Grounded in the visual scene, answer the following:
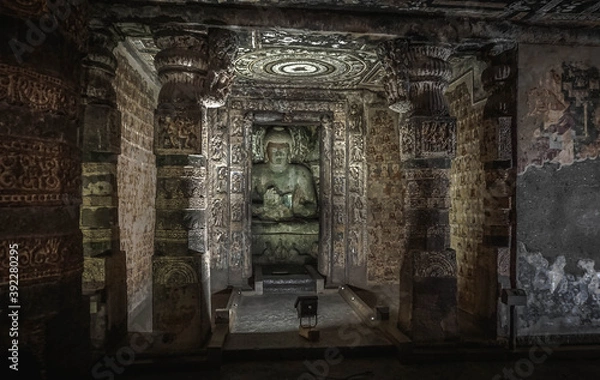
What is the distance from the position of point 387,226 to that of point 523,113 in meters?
3.67

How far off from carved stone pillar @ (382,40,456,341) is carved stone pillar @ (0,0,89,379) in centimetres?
334

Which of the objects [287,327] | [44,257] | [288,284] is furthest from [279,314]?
[44,257]

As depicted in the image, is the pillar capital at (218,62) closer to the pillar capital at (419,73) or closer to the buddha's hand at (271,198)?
the pillar capital at (419,73)

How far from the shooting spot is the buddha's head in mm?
8867

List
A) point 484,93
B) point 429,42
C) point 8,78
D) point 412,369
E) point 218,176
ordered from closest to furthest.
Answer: point 8,78 → point 412,369 → point 429,42 → point 484,93 → point 218,176

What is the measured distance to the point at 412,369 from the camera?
400 centimetres

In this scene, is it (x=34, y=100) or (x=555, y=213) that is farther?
(x=555, y=213)

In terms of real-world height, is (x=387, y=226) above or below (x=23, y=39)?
below

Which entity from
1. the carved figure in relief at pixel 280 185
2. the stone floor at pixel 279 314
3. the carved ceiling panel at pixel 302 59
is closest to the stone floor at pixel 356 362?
the stone floor at pixel 279 314

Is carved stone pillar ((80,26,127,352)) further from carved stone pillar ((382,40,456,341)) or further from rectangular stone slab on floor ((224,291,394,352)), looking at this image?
carved stone pillar ((382,40,456,341))

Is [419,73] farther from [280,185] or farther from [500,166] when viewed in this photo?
[280,185]

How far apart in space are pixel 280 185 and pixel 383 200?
8.83 feet

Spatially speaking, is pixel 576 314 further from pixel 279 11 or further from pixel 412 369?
pixel 279 11

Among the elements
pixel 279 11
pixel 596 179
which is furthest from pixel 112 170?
pixel 596 179
